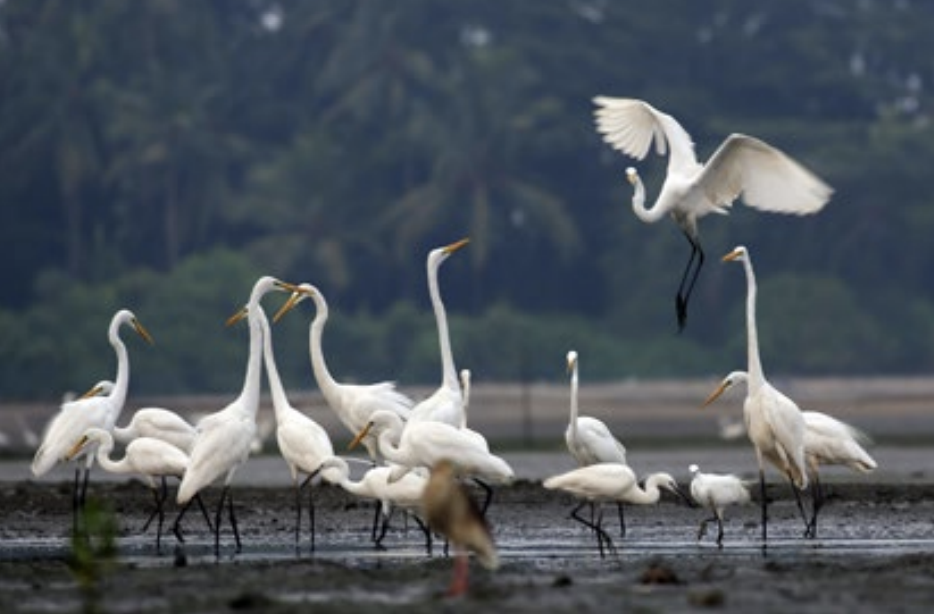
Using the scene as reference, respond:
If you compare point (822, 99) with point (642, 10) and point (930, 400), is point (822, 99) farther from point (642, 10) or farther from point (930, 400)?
point (930, 400)

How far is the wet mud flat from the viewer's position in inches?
473

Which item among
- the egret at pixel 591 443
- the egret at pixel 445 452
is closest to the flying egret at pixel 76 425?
the egret at pixel 445 452

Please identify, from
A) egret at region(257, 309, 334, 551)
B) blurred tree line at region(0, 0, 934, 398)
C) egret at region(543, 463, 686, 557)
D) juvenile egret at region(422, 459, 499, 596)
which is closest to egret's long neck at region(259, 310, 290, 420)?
egret at region(257, 309, 334, 551)

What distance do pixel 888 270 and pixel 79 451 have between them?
1956 inches

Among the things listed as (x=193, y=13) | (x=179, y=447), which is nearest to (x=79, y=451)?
(x=179, y=447)

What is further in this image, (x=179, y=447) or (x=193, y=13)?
(x=193, y=13)

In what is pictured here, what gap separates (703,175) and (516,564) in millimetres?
5565

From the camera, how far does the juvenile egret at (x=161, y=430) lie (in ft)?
60.7

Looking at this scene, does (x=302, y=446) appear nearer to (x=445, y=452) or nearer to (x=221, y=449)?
(x=221, y=449)

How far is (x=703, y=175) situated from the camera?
62.6ft

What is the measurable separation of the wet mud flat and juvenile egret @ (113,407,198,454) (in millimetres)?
680

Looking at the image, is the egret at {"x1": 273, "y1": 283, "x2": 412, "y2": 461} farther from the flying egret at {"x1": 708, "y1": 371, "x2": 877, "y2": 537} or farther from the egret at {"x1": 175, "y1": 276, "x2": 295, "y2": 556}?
the flying egret at {"x1": 708, "y1": 371, "x2": 877, "y2": 537}

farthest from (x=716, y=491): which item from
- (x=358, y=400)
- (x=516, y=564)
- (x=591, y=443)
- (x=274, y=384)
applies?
(x=274, y=384)

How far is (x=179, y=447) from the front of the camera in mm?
18562
